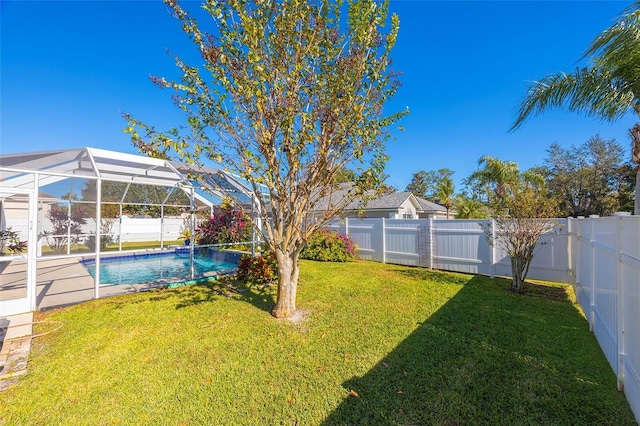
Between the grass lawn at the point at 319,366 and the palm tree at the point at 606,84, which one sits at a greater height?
the palm tree at the point at 606,84

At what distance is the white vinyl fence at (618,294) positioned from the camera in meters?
2.81

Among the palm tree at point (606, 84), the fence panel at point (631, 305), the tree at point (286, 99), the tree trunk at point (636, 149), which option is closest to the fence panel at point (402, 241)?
the palm tree at point (606, 84)

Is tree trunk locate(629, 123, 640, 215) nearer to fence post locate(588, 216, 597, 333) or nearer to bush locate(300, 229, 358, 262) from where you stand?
fence post locate(588, 216, 597, 333)

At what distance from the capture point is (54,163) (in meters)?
7.81

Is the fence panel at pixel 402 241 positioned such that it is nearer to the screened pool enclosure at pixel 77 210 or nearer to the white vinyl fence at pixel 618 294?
the white vinyl fence at pixel 618 294

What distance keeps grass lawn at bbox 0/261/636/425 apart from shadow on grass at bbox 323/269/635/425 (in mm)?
18

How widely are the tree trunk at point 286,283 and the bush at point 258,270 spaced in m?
2.29

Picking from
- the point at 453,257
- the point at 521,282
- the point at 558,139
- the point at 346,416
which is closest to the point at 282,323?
the point at 346,416

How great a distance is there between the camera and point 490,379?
355 cm

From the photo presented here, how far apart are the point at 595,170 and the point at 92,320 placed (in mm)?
40748

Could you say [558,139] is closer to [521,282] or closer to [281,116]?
[521,282]

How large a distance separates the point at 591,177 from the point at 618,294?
35019 millimetres

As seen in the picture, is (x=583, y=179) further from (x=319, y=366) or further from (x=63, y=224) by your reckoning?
(x=63, y=224)

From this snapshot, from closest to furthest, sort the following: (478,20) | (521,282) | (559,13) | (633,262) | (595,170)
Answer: (633,262)
(521,282)
(559,13)
(478,20)
(595,170)
